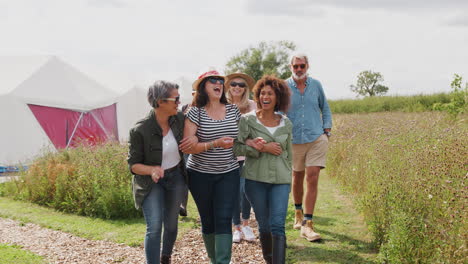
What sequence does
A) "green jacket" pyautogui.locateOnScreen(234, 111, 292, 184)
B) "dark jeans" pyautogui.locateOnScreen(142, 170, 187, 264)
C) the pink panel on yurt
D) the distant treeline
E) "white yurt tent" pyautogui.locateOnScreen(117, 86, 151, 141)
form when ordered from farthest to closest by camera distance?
the distant treeline < "white yurt tent" pyautogui.locateOnScreen(117, 86, 151, 141) < the pink panel on yurt < "green jacket" pyautogui.locateOnScreen(234, 111, 292, 184) < "dark jeans" pyautogui.locateOnScreen(142, 170, 187, 264)

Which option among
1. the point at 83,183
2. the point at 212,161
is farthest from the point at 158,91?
the point at 83,183

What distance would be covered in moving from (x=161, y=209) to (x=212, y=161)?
1.83 feet

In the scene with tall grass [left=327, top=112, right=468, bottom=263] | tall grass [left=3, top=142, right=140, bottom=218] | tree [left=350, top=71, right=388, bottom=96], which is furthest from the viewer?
tree [left=350, top=71, right=388, bottom=96]

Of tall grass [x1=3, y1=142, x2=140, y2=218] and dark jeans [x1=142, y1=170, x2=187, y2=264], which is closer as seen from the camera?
dark jeans [x1=142, y1=170, x2=187, y2=264]

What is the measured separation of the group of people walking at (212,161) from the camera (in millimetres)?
3727

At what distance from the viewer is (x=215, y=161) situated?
387cm

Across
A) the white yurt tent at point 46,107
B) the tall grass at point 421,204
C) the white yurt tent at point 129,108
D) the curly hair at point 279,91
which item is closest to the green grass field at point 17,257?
the curly hair at point 279,91


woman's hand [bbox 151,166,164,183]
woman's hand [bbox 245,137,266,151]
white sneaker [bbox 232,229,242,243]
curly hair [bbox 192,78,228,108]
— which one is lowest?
white sneaker [bbox 232,229,242,243]

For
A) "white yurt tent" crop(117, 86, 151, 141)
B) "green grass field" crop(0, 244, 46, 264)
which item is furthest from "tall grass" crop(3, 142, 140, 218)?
"white yurt tent" crop(117, 86, 151, 141)

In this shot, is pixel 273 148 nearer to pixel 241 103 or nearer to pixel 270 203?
pixel 270 203

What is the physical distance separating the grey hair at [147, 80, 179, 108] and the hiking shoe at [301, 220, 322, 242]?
2.46 m

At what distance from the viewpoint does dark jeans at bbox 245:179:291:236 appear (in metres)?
3.92

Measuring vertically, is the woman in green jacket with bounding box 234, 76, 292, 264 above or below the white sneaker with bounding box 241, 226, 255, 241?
above

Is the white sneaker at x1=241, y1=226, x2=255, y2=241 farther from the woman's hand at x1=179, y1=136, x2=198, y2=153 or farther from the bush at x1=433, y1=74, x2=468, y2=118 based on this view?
the bush at x1=433, y1=74, x2=468, y2=118
